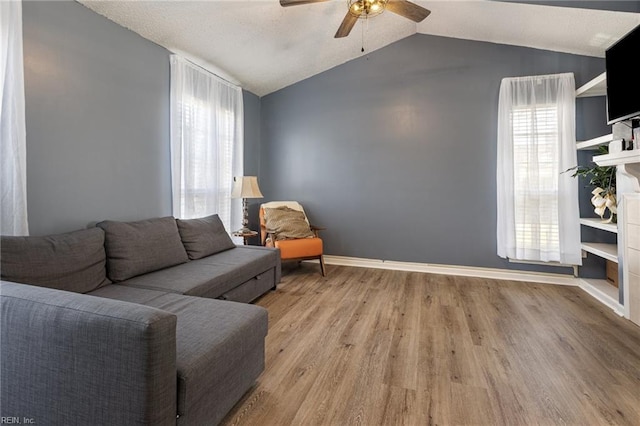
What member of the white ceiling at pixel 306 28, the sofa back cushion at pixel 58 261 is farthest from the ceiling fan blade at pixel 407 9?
the sofa back cushion at pixel 58 261

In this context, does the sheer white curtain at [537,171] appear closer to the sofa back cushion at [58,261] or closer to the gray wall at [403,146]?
the gray wall at [403,146]

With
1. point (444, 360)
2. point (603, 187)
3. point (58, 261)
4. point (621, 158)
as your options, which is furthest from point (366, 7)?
point (603, 187)

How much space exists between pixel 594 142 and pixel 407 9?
2302 mm

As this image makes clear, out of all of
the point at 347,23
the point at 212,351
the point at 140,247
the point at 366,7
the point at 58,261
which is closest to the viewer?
the point at 212,351

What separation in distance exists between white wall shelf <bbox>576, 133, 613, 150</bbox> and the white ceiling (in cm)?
97

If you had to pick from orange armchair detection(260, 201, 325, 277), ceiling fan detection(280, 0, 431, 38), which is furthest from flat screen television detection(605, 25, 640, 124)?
orange armchair detection(260, 201, 325, 277)

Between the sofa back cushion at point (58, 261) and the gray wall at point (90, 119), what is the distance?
1.21 ft

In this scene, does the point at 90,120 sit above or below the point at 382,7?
below

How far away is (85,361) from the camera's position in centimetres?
107

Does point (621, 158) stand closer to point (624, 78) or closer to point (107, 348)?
point (624, 78)

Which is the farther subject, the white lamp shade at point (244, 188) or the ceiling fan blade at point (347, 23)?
the white lamp shade at point (244, 188)

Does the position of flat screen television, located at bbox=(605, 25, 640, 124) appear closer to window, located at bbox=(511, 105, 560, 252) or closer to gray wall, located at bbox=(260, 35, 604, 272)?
window, located at bbox=(511, 105, 560, 252)

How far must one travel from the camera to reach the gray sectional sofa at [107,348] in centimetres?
104

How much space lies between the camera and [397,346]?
7.04 ft
